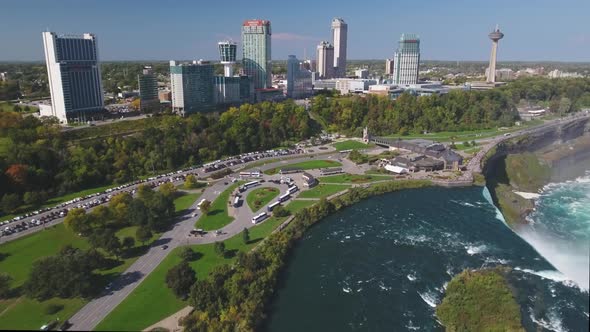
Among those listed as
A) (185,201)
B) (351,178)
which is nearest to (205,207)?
(185,201)

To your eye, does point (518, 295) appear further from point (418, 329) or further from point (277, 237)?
point (277, 237)

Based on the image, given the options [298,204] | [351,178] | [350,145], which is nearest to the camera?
[298,204]

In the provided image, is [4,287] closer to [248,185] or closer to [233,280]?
[233,280]

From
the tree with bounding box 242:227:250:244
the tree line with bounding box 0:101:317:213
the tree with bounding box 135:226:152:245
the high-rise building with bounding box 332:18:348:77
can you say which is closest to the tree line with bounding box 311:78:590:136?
the tree line with bounding box 0:101:317:213

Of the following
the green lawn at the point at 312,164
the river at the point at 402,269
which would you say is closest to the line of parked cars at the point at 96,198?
the green lawn at the point at 312,164

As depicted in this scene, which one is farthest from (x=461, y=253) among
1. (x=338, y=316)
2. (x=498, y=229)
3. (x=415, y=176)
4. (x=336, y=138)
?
(x=336, y=138)

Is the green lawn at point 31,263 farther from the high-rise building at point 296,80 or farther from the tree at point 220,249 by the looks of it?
the high-rise building at point 296,80
